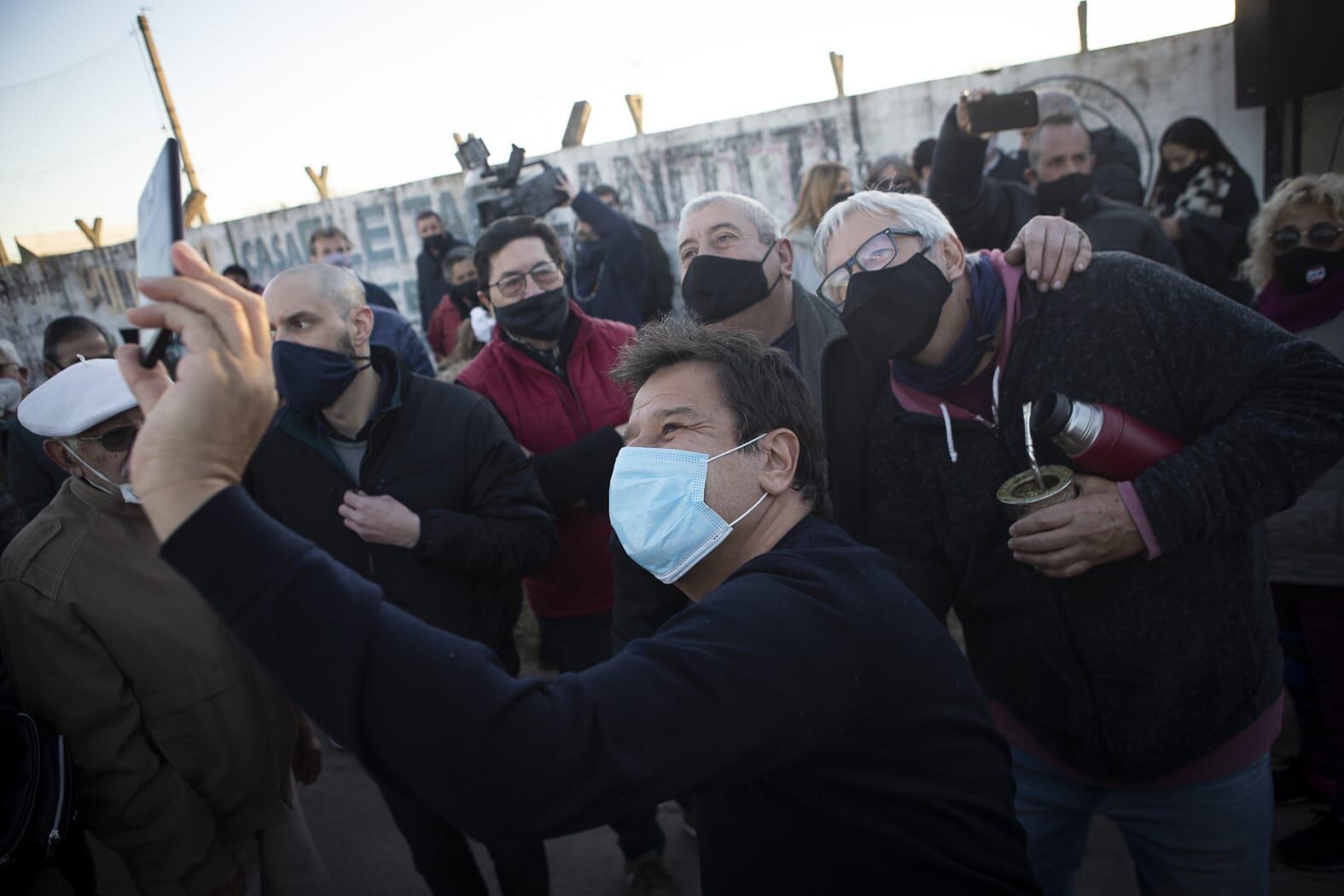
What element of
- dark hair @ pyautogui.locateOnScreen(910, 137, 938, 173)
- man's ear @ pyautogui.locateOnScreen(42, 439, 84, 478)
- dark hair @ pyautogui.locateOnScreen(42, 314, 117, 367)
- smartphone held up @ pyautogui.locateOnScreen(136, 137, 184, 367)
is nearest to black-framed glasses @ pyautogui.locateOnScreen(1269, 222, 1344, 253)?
smartphone held up @ pyautogui.locateOnScreen(136, 137, 184, 367)

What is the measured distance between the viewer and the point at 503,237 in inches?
126

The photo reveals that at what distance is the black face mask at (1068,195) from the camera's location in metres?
3.62

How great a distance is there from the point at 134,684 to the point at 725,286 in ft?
6.91

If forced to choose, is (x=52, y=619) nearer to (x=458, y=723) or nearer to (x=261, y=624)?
(x=261, y=624)

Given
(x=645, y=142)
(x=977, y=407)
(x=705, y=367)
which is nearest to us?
(x=705, y=367)

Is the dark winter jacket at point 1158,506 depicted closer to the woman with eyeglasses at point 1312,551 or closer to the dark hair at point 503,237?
the woman with eyeglasses at point 1312,551

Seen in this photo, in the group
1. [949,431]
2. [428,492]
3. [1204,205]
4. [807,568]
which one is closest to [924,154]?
[1204,205]

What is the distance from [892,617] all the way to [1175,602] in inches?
37.0

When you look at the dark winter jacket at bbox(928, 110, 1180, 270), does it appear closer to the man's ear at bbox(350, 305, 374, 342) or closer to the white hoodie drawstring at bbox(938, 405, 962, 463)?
the white hoodie drawstring at bbox(938, 405, 962, 463)

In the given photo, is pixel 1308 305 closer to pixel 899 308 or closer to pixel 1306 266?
pixel 1306 266

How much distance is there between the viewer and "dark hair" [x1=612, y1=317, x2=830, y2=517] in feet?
5.29

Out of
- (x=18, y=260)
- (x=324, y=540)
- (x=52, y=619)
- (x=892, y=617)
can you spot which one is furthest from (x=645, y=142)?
(x=18, y=260)

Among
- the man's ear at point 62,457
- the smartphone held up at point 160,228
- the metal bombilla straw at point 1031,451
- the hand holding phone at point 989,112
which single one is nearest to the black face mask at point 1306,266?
the hand holding phone at point 989,112

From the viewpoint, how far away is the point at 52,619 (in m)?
2.10
